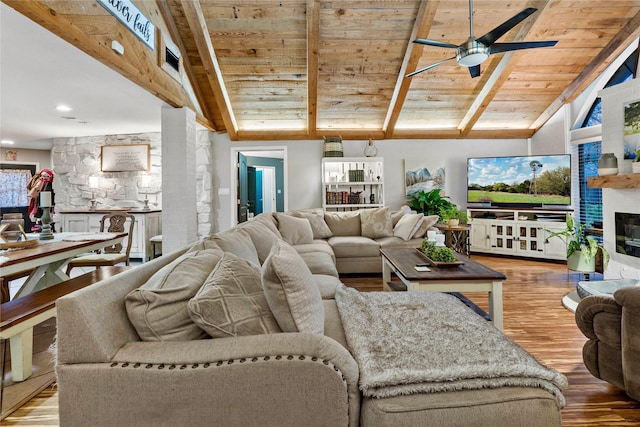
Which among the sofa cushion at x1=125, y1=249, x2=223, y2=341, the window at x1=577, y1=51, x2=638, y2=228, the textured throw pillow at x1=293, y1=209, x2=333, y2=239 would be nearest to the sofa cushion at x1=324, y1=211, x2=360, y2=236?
the textured throw pillow at x1=293, y1=209, x2=333, y2=239

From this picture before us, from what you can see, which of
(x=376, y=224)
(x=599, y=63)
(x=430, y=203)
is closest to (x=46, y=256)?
(x=376, y=224)

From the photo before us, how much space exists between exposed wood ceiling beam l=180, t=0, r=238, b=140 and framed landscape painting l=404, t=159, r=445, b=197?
3.35 meters

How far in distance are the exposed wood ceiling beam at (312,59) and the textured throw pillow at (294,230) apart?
1941 millimetres

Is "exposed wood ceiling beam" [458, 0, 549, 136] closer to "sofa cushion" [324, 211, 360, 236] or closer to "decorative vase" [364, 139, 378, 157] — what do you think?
"decorative vase" [364, 139, 378, 157]

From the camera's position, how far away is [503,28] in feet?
8.55

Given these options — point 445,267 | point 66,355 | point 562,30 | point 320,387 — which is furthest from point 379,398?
point 562,30

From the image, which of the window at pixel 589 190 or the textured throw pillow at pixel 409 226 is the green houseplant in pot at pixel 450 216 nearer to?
Result: the textured throw pillow at pixel 409 226

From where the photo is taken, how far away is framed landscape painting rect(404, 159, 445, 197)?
6195 millimetres

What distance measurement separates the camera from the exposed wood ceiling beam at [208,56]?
3.65 meters

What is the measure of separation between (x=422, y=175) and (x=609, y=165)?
9.26 feet

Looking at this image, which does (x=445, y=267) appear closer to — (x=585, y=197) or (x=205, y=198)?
(x=585, y=197)

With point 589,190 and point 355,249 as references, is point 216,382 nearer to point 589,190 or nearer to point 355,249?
point 355,249

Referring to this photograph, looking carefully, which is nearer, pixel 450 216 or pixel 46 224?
pixel 46 224

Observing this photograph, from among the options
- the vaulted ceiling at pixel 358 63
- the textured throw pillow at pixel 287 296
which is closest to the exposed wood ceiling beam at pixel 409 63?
the vaulted ceiling at pixel 358 63
